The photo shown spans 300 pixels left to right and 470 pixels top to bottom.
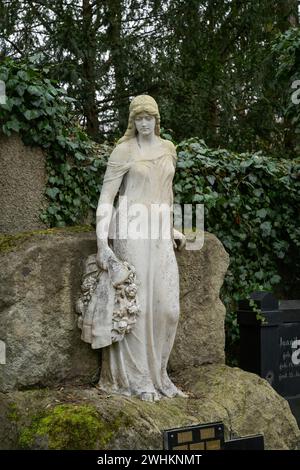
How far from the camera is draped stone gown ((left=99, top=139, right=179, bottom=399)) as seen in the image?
410 centimetres

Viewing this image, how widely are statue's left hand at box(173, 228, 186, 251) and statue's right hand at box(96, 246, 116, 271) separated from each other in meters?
0.56

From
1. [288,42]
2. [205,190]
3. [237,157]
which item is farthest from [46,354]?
[288,42]

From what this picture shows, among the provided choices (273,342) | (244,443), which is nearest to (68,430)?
(244,443)

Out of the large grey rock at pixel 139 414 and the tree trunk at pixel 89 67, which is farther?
the tree trunk at pixel 89 67

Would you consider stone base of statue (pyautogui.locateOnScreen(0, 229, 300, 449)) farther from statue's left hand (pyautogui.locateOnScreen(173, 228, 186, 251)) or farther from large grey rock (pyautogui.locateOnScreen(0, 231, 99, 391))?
statue's left hand (pyautogui.locateOnScreen(173, 228, 186, 251))

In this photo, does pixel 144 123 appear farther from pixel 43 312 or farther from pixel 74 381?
pixel 74 381

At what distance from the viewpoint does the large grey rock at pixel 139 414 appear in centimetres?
360

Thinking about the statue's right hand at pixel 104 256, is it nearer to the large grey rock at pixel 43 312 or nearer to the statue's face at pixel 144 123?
the large grey rock at pixel 43 312

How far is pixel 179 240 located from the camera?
178 inches

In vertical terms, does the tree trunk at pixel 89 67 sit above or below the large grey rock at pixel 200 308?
above

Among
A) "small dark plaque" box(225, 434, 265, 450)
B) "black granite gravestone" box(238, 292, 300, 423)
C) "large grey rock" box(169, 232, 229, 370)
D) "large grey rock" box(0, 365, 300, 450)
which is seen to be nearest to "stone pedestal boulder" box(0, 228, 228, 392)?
"large grey rock" box(0, 365, 300, 450)

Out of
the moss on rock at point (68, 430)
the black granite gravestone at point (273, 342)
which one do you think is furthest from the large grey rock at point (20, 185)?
the moss on rock at point (68, 430)

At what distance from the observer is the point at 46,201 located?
580 cm

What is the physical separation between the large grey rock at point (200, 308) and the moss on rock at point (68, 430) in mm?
1084
